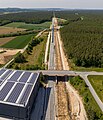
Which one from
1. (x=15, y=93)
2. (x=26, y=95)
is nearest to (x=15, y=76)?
(x=15, y=93)

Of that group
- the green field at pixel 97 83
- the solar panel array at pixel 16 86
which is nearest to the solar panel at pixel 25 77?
the solar panel array at pixel 16 86

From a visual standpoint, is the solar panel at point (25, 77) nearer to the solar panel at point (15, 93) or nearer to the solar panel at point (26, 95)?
the solar panel at point (15, 93)

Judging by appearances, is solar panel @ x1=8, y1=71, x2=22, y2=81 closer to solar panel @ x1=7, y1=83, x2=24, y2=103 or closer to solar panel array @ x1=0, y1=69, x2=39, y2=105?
solar panel array @ x1=0, y1=69, x2=39, y2=105

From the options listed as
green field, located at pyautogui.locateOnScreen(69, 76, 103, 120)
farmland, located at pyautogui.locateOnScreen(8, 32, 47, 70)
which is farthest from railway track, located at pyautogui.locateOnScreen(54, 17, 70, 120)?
farmland, located at pyautogui.locateOnScreen(8, 32, 47, 70)

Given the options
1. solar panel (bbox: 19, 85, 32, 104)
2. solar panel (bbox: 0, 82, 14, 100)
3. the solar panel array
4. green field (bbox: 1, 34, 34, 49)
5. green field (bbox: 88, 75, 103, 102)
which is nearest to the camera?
solar panel (bbox: 19, 85, 32, 104)

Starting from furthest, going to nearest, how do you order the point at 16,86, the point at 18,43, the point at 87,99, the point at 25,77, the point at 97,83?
the point at 18,43
the point at 97,83
the point at 25,77
the point at 87,99
the point at 16,86

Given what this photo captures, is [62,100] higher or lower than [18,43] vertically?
higher

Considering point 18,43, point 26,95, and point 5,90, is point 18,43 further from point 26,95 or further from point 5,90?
point 26,95
